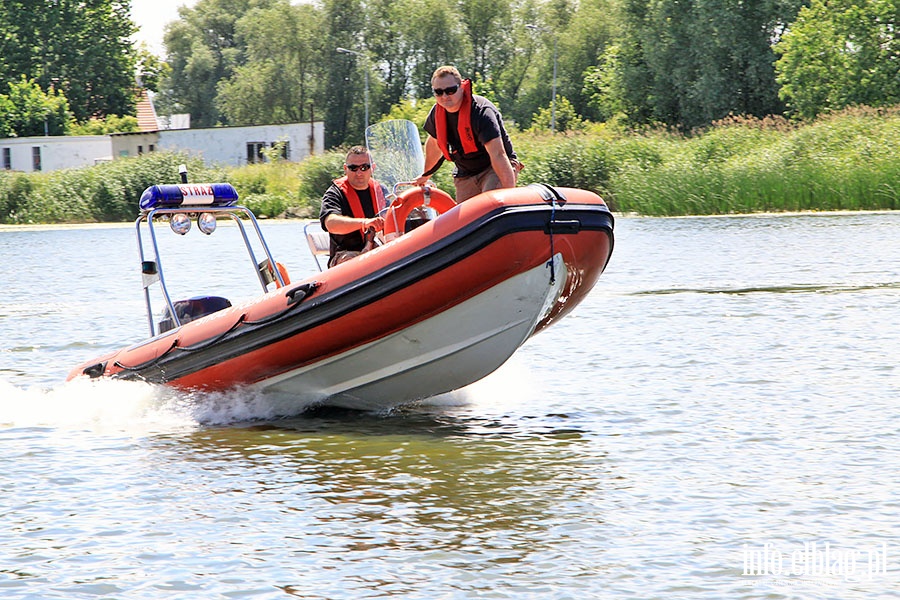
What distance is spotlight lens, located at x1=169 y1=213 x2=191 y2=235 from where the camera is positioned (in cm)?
641

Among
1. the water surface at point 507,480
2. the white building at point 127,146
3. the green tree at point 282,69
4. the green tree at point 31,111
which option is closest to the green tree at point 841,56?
the white building at point 127,146

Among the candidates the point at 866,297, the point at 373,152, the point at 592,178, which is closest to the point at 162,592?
the point at 373,152

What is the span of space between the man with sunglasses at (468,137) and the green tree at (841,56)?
31.4m

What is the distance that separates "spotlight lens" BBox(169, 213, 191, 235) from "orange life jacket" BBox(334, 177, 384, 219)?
808 mm

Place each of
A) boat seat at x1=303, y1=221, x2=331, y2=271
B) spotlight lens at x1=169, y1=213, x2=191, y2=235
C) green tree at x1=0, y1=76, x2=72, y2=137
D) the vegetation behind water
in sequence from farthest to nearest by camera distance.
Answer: green tree at x1=0, y1=76, x2=72, y2=137
the vegetation behind water
boat seat at x1=303, y1=221, x2=331, y2=271
spotlight lens at x1=169, y1=213, x2=191, y2=235

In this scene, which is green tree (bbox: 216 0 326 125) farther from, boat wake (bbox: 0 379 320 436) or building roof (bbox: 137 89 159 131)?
boat wake (bbox: 0 379 320 436)

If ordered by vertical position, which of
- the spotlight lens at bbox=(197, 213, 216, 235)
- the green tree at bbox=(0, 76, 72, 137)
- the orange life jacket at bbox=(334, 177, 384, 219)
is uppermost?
the green tree at bbox=(0, 76, 72, 137)

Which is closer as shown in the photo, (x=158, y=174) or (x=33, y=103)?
(x=158, y=174)

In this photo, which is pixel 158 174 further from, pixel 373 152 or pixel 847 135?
pixel 373 152

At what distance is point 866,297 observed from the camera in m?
11.3

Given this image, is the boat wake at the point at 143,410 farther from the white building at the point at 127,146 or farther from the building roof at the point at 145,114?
the building roof at the point at 145,114

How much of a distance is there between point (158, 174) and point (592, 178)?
11766mm

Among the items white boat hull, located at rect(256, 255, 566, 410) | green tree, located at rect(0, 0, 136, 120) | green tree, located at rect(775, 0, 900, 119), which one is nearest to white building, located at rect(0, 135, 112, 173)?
green tree, located at rect(0, 0, 136, 120)

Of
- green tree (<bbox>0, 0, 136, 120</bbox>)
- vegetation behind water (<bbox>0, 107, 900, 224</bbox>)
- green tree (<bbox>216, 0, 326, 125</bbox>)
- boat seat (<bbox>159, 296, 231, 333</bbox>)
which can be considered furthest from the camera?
green tree (<bbox>216, 0, 326, 125</bbox>)
